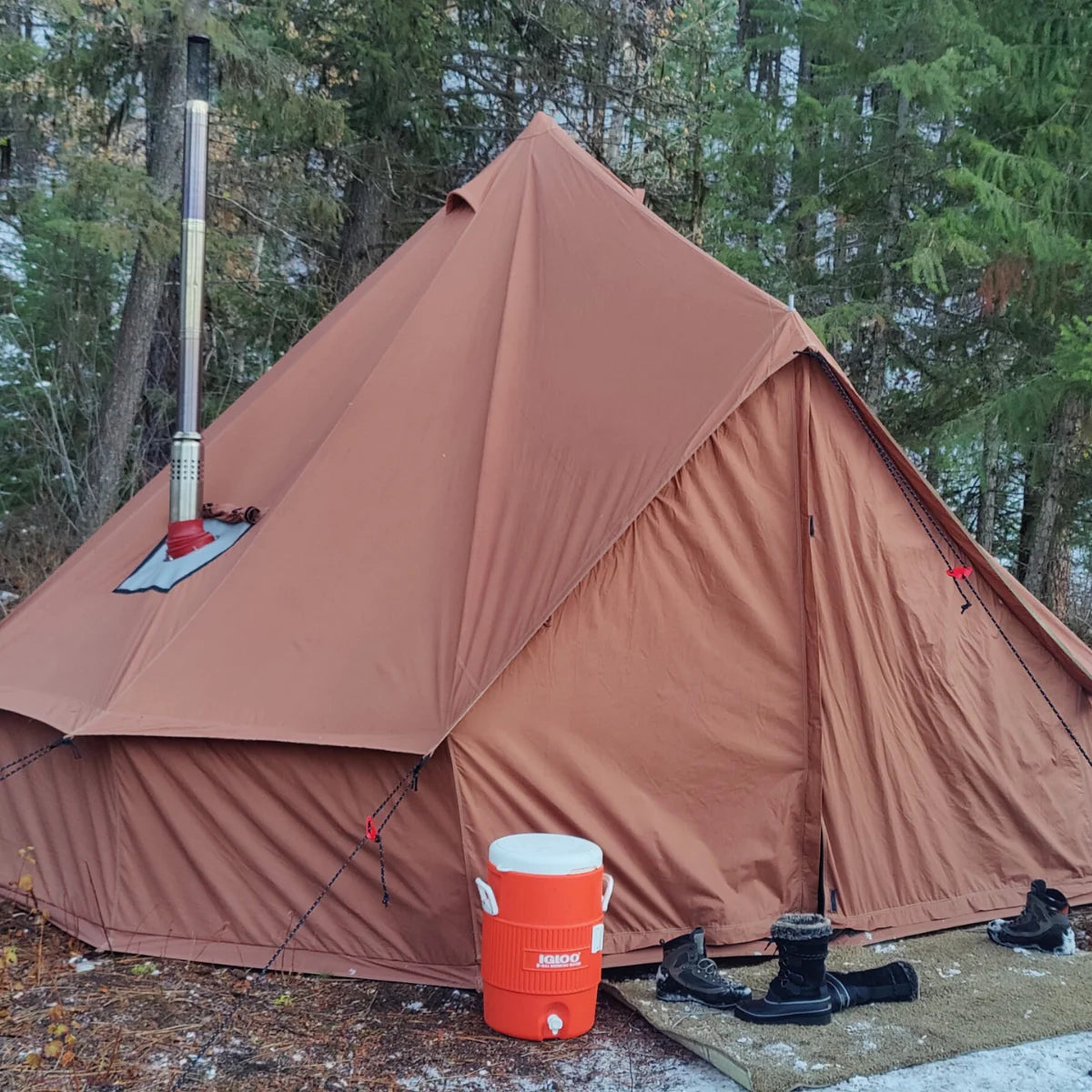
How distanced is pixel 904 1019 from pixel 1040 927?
38.5 inches

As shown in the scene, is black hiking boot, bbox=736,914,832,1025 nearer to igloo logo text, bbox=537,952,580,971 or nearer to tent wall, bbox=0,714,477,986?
igloo logo text, bbox=537,952,580,971

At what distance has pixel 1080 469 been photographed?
949 centimetres

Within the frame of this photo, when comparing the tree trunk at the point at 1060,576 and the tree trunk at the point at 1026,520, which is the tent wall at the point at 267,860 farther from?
the tree trunk at the point at 1026,520

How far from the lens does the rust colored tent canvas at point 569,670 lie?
13.0 ft

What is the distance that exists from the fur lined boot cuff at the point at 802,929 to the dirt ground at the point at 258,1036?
1.53ft

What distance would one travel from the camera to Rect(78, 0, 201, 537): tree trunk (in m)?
9.14

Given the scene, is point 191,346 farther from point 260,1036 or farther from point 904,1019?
point 904,1019

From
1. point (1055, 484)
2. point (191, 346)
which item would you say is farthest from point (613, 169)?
point (191, 346)

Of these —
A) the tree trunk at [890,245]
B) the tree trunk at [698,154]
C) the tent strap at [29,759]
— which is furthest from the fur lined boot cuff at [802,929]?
Answer: the tree trunk at [698,154]

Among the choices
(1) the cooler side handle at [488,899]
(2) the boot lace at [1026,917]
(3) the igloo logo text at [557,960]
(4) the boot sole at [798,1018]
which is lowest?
(4) the boot sole at [798,1018]

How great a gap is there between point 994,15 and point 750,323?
5610 mm

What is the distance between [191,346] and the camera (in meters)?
4.71

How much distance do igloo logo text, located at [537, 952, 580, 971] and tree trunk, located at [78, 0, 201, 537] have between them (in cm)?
726

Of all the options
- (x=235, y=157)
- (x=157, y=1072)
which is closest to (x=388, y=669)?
(x=157, y=1072)
